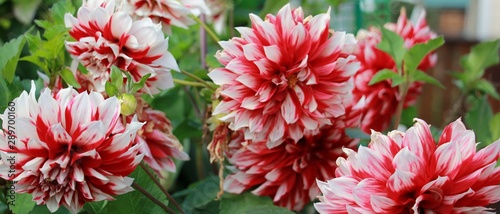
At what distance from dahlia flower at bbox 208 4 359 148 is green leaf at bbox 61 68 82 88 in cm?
11

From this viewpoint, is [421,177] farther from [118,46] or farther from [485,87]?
[485,87]

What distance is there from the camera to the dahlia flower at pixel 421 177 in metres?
0.39

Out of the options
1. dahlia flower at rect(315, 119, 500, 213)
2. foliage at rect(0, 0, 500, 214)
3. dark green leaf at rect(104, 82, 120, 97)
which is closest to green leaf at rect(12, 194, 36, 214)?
foliage at rect(0, 0, 500, 214)

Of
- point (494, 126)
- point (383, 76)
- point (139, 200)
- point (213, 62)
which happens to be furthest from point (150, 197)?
point (494, 126)

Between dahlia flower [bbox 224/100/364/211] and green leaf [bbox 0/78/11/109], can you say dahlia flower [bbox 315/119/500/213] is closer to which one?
dahlia flower [bbox 224/100/364/211]

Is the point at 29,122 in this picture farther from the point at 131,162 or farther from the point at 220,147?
the point at 220,147

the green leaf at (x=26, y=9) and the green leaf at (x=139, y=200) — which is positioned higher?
the green leaf at (x=139, y=200)

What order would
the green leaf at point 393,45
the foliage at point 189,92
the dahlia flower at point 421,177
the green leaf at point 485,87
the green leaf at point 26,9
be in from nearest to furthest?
the dahlia flower at point 421,177 < the foliage at point 189,92 < the green leaf at point 393,45 < the green leaf at point 485,87 < the green leaf at point 26,9

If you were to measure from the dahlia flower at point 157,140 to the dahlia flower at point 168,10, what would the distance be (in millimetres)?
71

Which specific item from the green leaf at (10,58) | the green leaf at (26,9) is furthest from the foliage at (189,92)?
the green leaf at (26,9)

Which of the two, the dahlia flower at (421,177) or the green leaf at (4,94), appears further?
the green leaf at (4,94)

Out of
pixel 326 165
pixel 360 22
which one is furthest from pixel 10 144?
pixel 360 22

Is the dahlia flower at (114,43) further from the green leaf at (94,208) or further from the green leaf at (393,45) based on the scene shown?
the green leaf at (393,45)

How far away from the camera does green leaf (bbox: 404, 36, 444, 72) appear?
57cm
